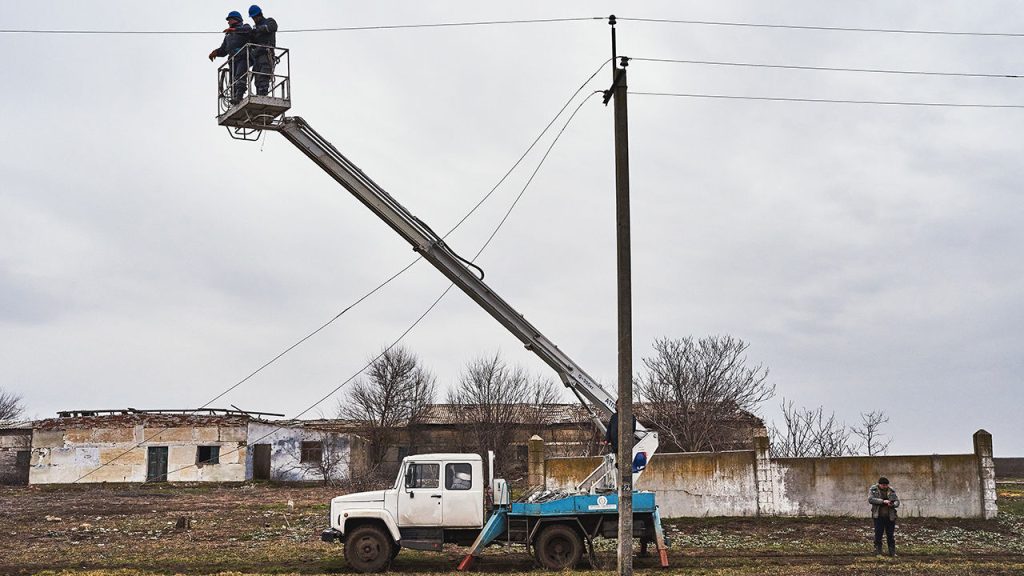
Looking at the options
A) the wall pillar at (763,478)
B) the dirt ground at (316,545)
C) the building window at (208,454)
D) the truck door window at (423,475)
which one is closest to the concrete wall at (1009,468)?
the dirt ground at (316,545)

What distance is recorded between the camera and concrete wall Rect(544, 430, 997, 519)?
2614 cm

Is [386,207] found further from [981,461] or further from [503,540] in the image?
[981,461]

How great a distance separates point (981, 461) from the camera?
2622 centimetres

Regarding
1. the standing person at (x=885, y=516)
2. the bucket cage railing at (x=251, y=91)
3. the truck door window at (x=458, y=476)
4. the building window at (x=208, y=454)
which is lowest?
the standing person at (x=885, y=516)

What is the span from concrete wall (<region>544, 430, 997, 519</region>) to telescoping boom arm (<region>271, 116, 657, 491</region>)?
26.7 feet

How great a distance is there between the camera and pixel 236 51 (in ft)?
56.6

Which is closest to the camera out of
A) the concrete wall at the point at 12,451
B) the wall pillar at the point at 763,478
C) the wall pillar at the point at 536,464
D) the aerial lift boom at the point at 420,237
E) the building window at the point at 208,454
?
the aerial lift boom at the point at 420,237

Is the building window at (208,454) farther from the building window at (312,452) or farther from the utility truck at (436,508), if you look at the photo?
the utility truck at (436,508)

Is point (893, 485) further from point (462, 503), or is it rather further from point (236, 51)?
point (236, 51)

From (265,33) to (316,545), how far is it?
10666 mm

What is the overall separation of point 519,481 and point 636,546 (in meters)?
21.4

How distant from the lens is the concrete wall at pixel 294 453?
145 ft

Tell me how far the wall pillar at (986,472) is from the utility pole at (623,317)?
53.3 ft

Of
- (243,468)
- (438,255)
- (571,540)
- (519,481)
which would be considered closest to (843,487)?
(571,540)
